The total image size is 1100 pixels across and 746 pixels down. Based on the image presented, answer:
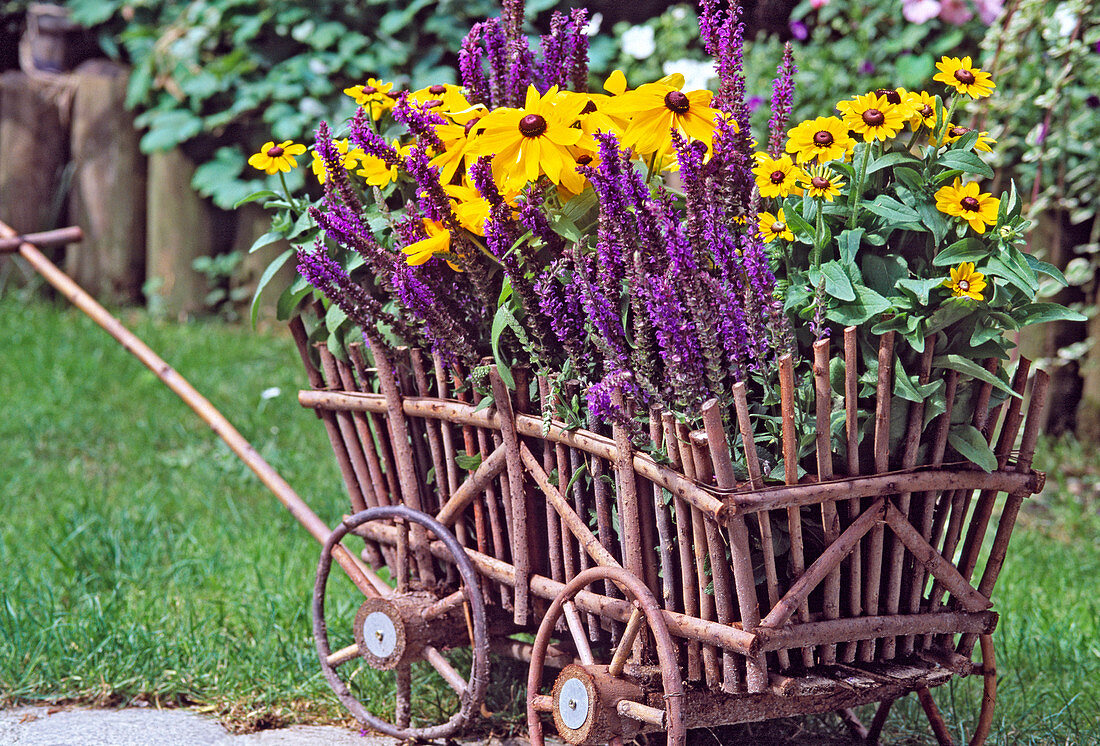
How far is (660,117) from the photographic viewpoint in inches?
55.0

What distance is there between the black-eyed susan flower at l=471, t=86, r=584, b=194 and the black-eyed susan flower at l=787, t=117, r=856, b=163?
29 centimetres

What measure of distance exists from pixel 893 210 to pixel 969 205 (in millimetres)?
90

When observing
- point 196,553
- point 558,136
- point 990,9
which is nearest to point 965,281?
point 558,136

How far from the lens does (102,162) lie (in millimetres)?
4945

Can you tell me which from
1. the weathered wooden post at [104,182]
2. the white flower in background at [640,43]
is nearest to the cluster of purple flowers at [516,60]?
the white flower in background at [640,43]

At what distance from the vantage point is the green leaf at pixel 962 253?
1.27 meters

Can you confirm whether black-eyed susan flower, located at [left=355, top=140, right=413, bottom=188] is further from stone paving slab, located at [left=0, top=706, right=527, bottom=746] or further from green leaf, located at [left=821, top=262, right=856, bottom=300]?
stone paving slab, located at [left=0, top=706, right=527, bottom=746]

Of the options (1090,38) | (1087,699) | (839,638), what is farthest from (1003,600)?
(1090,38)

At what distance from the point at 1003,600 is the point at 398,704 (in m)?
1.55

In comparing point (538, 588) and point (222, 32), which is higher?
point (222, 32)

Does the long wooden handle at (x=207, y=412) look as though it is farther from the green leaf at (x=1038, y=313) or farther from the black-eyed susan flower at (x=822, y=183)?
the green leaf at (x=1038, y=313)

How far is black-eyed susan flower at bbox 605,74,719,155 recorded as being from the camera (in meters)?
1.39

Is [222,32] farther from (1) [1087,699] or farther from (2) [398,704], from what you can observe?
(1) [1087,699]

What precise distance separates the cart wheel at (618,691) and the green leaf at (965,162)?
67 centimetres
